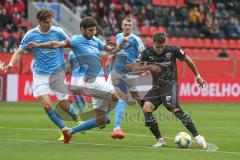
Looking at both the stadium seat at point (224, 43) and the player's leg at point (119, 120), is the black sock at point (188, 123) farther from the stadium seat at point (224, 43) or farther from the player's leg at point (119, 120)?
the stadium seat at point (224, 43)

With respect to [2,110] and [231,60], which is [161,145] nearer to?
[2,110]

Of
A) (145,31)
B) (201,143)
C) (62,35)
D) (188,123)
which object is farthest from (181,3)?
(201,143)

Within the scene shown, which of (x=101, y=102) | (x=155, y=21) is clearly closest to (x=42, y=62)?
(x=101, y=102)

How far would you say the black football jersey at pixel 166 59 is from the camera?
1373 cm

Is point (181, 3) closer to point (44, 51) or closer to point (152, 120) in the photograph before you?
point (44, 51)

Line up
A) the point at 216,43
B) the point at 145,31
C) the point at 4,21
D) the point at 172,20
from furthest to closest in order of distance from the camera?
the point at 216,43 < the point at 172,20 < the point at 145,31 < the point at 4,21

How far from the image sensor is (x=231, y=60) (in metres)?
32.1

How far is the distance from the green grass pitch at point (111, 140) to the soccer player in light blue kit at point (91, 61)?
395 mm

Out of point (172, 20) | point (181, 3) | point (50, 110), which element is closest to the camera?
point (50, 110)

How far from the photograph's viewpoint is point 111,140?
14.8m

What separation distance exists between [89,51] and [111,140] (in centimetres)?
186

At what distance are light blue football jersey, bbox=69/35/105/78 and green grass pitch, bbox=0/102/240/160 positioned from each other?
1.38 metres

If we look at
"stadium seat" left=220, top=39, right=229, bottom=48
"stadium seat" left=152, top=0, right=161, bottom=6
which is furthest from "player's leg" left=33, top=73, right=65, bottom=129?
"stadium seat" left=152, top=0, right=161, bottom=6

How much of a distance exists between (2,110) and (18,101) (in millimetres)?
4551
